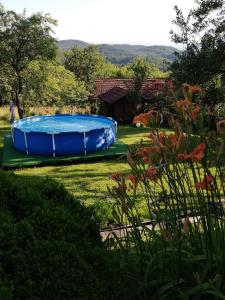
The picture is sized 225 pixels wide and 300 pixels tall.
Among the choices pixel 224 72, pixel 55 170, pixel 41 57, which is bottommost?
pixel 55 170

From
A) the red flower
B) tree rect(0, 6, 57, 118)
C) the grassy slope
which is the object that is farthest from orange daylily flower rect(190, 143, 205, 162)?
tree rect(0, 6, 57, 118)

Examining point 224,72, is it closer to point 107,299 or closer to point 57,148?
point 57,148

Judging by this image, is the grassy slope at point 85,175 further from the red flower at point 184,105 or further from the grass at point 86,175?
the red flower at point 184,105

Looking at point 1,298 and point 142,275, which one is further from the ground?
point 1,298

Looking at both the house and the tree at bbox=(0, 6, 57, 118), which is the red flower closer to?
the tree at bbox=(0, 6, 57, 118)

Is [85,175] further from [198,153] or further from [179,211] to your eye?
[198,153]

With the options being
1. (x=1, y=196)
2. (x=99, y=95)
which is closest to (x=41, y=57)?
(x=99, y=95)

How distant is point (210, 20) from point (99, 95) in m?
20.5

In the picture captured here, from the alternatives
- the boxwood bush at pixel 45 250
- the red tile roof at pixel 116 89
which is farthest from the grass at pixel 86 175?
the red tile roof at pixel 116 89

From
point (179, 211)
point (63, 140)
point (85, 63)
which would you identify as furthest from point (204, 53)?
point (85, 63)

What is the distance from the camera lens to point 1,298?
242cm

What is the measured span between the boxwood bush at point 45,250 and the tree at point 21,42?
76.7ft

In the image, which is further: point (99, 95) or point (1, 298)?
point (99, 95)

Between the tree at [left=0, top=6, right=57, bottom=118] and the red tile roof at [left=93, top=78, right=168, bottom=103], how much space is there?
7.63 meters
